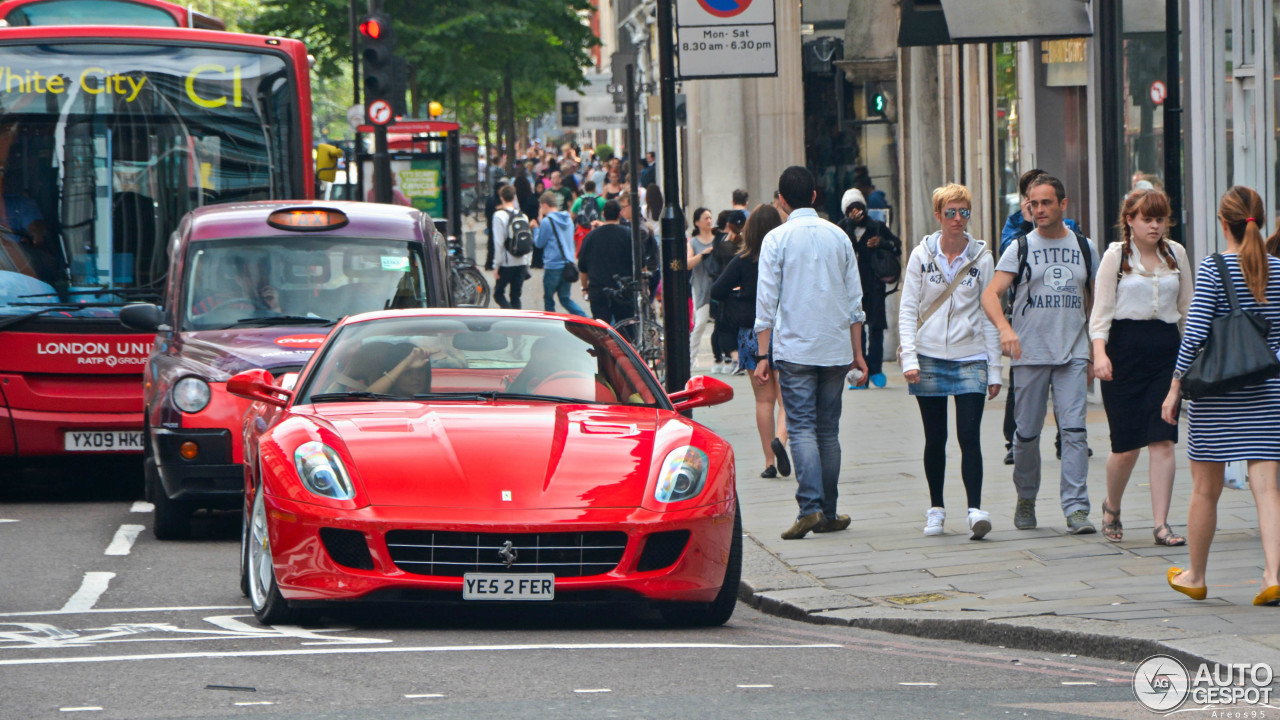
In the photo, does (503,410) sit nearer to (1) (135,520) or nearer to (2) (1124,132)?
(1) (135,520)

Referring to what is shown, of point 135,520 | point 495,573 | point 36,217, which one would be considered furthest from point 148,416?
point 495,573

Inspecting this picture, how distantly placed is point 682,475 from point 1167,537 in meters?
2.77

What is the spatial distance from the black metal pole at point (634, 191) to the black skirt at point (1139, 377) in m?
6.88

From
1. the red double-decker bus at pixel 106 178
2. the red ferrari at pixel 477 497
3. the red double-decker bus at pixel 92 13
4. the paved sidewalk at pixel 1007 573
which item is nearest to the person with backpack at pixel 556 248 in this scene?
the red double-decker bus at pixel 92 13

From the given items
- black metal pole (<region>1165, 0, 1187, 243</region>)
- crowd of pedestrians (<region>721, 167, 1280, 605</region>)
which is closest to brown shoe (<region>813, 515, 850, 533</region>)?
crowd of pedestrians (<region>721, 167, 1280, 605</region>)

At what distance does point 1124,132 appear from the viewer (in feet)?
56.4

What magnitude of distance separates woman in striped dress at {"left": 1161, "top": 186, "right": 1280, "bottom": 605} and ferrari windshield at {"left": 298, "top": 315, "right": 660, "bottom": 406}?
89.2 inches

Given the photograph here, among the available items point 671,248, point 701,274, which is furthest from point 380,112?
point 671,248

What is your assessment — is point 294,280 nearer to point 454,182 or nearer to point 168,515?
point 168,515

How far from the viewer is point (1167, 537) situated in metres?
8.92

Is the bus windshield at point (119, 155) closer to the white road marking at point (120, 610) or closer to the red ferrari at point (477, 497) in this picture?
the white road marking at point (120, 610)

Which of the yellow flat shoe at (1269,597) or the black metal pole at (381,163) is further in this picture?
the black metal pole at (381,163)

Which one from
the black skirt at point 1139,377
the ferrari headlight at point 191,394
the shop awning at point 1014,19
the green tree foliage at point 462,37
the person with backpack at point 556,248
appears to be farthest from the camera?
the green tree foliage at point 462,37

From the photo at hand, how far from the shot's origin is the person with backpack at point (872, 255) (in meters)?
17.5
